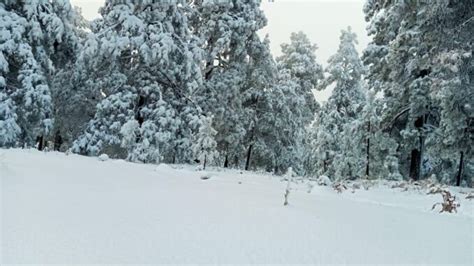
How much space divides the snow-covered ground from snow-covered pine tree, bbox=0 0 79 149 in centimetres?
927

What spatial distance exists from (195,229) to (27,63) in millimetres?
11715

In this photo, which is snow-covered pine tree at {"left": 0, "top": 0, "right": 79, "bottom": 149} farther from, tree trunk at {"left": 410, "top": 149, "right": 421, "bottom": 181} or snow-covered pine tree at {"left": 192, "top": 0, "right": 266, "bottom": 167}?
tree trunk at {"left": 410, "top": 149, "right": 421, "bottom": 181}

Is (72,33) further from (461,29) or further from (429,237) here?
(429,237)

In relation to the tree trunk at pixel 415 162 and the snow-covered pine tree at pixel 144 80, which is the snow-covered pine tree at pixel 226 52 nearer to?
the snow-covered pine tree at pixel 144 80

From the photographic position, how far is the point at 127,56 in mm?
13836

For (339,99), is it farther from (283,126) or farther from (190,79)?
(190,79)

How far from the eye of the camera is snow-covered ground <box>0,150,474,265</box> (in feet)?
6.20

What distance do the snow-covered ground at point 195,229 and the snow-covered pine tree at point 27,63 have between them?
927cm

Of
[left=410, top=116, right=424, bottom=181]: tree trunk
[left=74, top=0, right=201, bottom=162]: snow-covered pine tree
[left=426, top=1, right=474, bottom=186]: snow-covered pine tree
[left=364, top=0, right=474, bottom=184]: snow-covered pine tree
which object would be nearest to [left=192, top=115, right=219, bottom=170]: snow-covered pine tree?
[left=74, top=0, right=201, bottom=162]: snow-covered pine tree

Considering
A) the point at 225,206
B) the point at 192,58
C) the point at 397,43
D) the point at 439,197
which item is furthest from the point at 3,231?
the point at 192,58

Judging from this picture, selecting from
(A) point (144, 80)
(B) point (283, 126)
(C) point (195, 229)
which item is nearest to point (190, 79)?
(A) point (144, 80)

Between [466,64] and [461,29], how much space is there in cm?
73

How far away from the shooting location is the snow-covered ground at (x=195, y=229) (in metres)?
1.89

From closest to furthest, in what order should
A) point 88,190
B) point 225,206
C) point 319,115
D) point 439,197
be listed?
point 225,206, point 88,190, point 439,197, point 319,115
